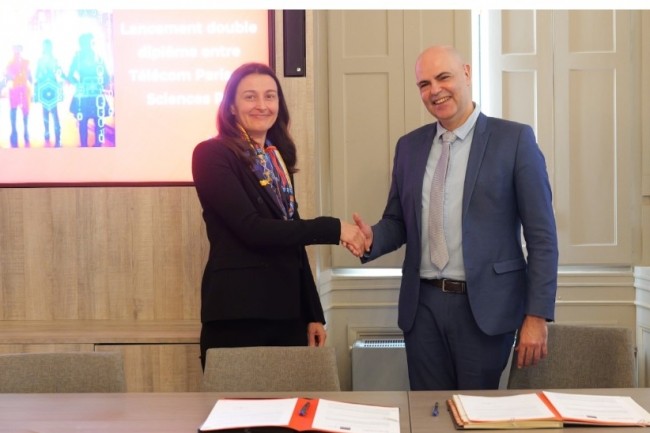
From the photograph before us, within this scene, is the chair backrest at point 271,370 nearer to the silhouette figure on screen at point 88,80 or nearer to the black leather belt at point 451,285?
the black leather belt at point 451,285

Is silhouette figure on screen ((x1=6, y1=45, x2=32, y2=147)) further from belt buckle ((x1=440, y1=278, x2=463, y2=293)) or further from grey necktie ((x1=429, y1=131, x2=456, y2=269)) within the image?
belt buckle ((x1=440, y1=278, x2=463, y2=293))

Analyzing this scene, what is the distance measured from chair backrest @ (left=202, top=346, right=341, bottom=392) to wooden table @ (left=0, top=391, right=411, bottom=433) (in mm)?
261

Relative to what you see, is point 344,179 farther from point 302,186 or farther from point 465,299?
point 465,299

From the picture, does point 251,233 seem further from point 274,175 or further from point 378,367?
point 378,367

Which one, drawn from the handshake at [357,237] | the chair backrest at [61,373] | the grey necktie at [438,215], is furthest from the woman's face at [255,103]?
the chair backrest at [61,373]

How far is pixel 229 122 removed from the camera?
2.96 meters

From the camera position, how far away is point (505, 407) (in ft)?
6.40

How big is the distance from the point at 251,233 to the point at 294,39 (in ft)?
3.59

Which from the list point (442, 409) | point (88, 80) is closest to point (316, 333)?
point (442, 409)

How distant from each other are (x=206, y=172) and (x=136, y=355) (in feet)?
3.17

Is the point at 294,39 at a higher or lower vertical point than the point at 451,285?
higher

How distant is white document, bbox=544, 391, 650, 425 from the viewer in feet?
6.05

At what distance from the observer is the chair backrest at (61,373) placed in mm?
2400

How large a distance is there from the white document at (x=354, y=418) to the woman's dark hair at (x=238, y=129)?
1.18 m
